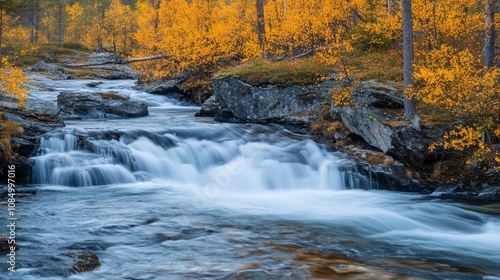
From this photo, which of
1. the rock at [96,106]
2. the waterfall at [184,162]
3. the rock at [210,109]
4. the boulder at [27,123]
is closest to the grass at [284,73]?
the rock at [210,109]

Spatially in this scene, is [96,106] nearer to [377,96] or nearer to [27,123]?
[27,123]

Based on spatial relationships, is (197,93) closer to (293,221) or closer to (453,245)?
(293,221)

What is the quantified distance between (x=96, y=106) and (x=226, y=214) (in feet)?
40.0

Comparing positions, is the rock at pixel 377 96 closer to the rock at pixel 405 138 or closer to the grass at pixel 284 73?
the rock at pixel 405 138

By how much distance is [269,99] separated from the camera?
1822 centimetres

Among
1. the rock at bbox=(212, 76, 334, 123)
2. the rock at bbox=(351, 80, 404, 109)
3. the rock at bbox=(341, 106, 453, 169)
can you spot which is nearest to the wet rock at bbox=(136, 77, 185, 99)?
the rock at bbox=(212, 76, 334, 123)

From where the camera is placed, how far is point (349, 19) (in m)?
22.0

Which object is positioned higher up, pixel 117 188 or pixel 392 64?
pixel 392 64

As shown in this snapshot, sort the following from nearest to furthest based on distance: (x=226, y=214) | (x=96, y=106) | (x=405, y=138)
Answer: (x=226, y=214) < (x=405, y=138) < (x=96, y=106)

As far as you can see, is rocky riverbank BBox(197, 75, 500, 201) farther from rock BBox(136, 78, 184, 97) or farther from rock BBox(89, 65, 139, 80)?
rock BBox(89, 65, 139, 80)

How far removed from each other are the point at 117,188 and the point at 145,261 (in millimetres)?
5727

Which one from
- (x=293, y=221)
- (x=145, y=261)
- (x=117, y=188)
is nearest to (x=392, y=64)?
(x=293, y=221)

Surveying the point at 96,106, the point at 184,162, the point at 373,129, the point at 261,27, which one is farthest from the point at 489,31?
the point at 96,106

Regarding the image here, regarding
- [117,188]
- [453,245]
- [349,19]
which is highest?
[349,19]
